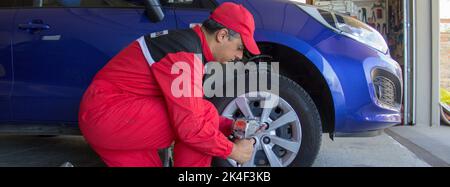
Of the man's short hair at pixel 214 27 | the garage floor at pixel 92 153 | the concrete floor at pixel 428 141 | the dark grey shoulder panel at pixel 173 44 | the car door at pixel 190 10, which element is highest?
the man's short hair at pixel 214 27

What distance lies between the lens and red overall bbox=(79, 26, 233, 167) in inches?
73.0

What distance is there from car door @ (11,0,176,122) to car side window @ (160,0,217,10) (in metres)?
0.06

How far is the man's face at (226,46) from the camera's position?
1957 mm

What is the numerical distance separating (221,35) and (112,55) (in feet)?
4.59

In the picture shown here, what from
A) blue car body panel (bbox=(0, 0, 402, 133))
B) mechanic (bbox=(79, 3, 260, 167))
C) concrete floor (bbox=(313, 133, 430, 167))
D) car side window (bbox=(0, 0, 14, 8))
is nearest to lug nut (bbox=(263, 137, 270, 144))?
blue car body panel (bbox=(0, 0, 402, 133))

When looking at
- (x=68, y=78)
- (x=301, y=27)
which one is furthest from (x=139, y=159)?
(x=301, y=27)

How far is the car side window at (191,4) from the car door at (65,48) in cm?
6

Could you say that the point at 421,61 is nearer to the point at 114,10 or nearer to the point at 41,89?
the point at 114,10

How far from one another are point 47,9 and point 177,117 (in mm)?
1932

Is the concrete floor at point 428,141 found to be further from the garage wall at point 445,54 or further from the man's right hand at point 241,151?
the man's right hand at point 241,151

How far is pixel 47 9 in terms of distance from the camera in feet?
10.9

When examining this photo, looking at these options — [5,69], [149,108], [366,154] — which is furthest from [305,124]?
[5,69]

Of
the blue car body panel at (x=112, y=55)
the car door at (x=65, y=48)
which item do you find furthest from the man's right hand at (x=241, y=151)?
the car door at (x=65, y=48)

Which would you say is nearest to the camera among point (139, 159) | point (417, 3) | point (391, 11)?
point (139, 159)
